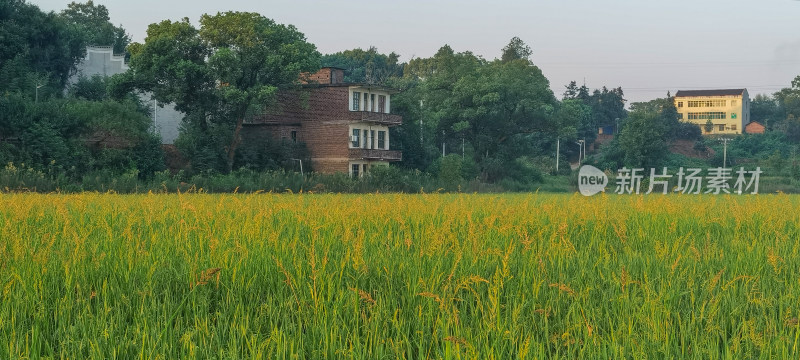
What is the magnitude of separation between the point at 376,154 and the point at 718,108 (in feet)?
281

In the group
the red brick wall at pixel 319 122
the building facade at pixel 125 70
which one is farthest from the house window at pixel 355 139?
the building facade at pixel 125 70

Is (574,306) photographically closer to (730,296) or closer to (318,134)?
(730,296)

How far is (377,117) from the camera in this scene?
58062 mm

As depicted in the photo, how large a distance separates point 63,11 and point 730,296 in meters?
88.5

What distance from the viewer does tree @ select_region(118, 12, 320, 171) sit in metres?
47.5

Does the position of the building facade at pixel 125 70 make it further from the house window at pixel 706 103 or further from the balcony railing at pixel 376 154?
the house window at pixel 706 103

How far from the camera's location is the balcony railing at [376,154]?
56750mm

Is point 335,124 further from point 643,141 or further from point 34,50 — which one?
point 643,141

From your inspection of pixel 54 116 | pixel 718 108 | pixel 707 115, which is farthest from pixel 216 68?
pixel 707 115

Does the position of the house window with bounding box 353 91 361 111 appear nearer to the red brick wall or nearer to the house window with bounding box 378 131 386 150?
the red brick wall

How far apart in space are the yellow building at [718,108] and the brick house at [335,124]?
69105mm

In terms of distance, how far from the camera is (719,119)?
406 ft

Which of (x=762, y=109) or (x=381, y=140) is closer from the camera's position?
(x=381, y=140)

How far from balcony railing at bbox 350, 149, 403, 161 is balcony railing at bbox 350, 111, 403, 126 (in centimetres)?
223
